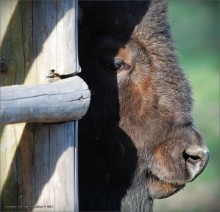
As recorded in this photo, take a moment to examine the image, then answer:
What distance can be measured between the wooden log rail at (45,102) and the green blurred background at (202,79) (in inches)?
118

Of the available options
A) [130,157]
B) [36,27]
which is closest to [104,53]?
[130,157]

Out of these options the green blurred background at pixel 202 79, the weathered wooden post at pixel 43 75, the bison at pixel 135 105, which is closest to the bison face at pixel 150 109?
the bison at pixel 135 105

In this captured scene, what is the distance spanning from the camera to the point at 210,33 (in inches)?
664

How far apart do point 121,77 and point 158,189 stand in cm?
60

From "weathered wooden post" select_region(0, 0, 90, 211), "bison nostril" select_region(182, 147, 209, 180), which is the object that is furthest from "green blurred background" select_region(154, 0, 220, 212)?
"weathered wooden post" select_region(0, 0, 90, 211)

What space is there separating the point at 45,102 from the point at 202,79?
10.8m

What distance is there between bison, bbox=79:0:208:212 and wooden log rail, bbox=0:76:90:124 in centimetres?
81

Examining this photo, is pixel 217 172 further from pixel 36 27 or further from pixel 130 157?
pixel 36 27

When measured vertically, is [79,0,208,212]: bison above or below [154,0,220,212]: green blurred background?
below

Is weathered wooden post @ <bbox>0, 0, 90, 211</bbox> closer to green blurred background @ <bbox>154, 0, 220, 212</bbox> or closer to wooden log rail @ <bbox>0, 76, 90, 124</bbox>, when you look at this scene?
wooden log rail @ <bbox>0, 76, 90, 124</bbox>

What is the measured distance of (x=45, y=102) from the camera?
3.37 m

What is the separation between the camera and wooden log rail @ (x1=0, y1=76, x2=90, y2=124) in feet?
10.7

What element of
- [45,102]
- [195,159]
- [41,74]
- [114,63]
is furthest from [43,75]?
[195,159]

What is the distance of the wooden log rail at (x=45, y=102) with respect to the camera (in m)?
3.25
